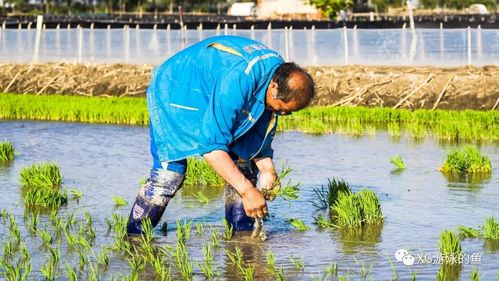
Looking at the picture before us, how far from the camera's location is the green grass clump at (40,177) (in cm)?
1033

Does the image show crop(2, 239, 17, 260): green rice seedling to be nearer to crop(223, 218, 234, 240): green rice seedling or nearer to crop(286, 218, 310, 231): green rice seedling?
crop(223, 218, 234, 240): green rice seedling

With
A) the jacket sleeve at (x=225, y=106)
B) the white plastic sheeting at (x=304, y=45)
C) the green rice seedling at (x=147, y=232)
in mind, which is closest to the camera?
the jacket sleeve at (x=225, y=106)

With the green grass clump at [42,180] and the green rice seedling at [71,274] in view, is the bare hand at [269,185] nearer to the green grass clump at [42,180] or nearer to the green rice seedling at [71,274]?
the green rice seedling at [71,274]

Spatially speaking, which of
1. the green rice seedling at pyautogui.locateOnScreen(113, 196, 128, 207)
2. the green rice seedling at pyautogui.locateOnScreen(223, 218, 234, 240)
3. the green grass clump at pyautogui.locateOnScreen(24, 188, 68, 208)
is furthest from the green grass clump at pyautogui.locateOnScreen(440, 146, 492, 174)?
the green rice seedling at pyautogui.locateOnScreen(223, 218, 234, 240)

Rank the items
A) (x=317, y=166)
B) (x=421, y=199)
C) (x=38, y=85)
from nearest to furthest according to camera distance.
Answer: (x=421, y=199)
(x=317, y=166)
(x=38, y=85)

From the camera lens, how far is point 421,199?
9742 millimetres

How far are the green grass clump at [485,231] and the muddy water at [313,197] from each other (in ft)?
0.16

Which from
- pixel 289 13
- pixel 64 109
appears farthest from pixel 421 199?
pixel 289 13

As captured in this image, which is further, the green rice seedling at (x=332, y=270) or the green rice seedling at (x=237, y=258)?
the green rice seedling at (x=237, y=258)

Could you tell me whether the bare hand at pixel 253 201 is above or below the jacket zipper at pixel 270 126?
below

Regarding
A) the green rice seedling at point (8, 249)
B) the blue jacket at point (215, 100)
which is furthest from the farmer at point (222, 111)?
the green rice seedling at point (8, 249)

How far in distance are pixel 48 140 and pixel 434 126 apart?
4.85m

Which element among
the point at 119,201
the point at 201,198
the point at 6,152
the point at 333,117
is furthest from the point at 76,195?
the point at 333,117

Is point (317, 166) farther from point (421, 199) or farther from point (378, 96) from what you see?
point (378, 96)
